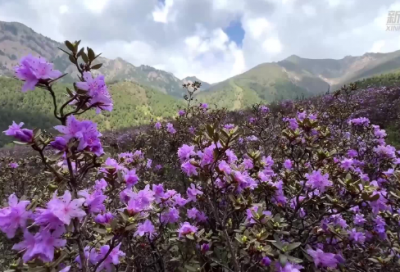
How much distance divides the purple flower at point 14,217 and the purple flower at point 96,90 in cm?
56

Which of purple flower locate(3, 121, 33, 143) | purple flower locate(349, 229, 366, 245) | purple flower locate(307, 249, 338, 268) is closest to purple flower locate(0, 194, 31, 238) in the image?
purple flower locate(3, 121, 33, 143)

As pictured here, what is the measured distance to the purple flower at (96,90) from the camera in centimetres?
146

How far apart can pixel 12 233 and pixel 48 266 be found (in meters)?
0.21

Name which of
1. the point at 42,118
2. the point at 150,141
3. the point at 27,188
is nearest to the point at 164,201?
the point at 150,141

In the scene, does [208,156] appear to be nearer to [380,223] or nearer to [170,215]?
[170,215]

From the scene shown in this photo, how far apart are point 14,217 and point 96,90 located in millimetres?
679

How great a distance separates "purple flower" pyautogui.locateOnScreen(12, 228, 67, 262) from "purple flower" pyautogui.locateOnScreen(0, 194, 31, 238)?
57mm

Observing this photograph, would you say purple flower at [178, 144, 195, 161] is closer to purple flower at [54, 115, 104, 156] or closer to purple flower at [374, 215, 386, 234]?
purple flower at [54, 115, 104, 156]

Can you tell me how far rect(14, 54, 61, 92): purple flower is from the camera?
55.1 inches

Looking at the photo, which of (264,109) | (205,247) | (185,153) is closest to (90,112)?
(264,109)

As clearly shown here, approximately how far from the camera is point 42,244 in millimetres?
1307

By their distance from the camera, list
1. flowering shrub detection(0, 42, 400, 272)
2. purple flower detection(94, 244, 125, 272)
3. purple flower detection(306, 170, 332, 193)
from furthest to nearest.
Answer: purple flower detection(306, 170, 332, 193)
purple flower detection(94, 244, 125, 272)
flowering shrub detection(0, 42, 400, 272)

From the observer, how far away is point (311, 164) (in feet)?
10.3

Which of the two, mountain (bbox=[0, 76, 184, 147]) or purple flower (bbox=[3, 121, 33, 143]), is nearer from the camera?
purple flower (bbox=[3, 121, 33, 143])
